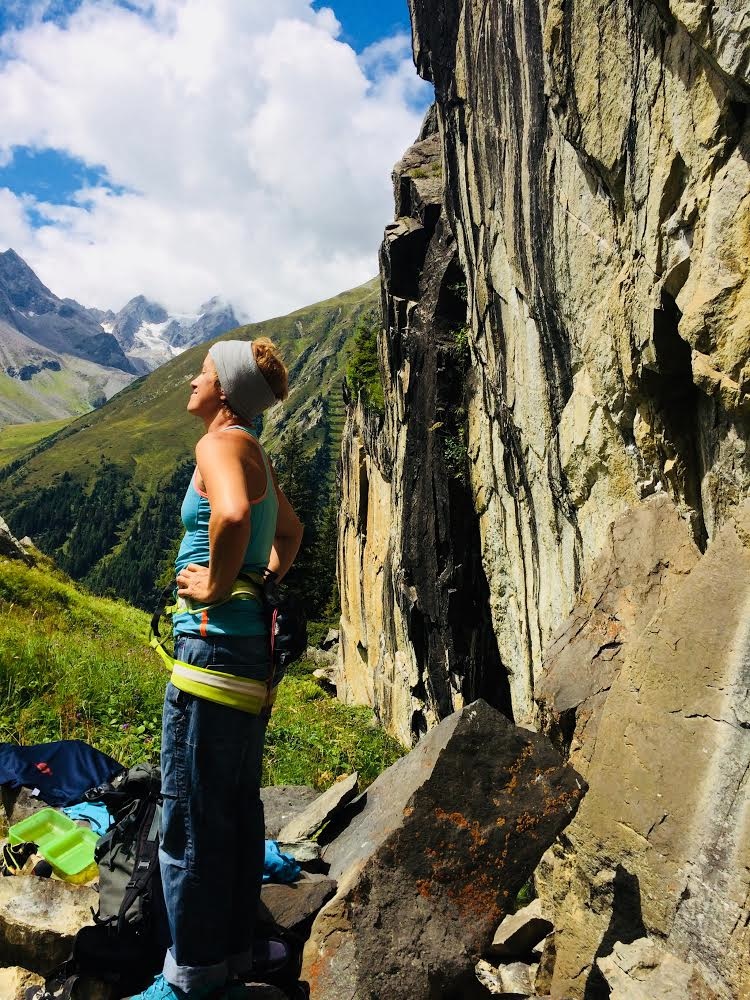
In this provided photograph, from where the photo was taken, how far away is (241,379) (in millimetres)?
4410

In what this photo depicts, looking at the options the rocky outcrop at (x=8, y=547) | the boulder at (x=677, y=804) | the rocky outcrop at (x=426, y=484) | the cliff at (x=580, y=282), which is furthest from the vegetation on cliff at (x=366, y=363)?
the boulder at (x=677, y=804)

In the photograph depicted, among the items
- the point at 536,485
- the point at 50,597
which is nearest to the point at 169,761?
the point at 536,485

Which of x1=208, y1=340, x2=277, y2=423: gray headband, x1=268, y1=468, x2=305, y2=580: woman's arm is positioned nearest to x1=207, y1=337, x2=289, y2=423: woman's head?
x1=208, y1=340, x2=277, y2=423: gray headband

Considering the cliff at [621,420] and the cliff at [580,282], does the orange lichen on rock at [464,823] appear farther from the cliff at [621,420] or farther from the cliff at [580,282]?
the cliff at [580,282]

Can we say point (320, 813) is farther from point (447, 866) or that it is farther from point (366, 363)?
point (366, 363)

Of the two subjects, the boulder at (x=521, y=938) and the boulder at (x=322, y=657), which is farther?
the boulder at (x=322, y=657)

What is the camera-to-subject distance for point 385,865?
4.80m

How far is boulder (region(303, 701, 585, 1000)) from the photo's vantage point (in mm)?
4496

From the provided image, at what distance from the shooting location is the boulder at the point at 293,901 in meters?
5.03

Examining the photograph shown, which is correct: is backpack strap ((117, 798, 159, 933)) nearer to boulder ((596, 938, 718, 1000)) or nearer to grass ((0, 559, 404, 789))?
boulder ((596, 938, 718, 1000))

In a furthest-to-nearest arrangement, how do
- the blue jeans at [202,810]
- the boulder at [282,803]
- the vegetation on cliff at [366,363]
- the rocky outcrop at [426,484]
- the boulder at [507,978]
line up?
the vegetation on cliff at [366,363] < the rocky outcrop at [426,484] < the boulder at [282,803] < the boulder at [507,978] < the blue jeans at [202,810]

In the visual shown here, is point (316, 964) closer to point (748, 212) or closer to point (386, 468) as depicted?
point (748, 212)

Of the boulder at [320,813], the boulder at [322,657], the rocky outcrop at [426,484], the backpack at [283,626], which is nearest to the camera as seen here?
the backpack at [283,626]

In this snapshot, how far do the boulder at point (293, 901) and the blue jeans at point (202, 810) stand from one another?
909 mm
